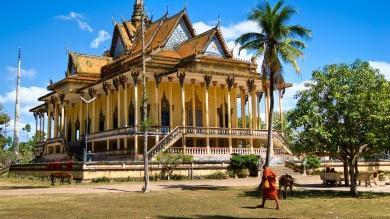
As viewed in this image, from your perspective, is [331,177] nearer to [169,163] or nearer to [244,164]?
[244,164]

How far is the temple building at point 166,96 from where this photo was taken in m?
39.2

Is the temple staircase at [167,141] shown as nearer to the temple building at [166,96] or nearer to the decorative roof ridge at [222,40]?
the temple building at [166,96]

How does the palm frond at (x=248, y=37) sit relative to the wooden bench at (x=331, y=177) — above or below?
above

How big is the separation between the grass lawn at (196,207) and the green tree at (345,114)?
2.08m

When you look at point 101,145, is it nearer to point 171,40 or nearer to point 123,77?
point 123,77

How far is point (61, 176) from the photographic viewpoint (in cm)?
2797

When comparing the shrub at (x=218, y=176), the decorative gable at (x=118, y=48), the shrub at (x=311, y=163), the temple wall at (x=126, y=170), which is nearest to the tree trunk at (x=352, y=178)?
the shrub at (x=218, y=176)

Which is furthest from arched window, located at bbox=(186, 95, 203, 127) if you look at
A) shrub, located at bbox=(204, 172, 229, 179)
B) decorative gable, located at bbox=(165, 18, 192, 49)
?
shrub, located at bbox=(204, 172, 229, 179)

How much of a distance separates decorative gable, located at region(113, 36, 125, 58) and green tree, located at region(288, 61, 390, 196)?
34.7 metres

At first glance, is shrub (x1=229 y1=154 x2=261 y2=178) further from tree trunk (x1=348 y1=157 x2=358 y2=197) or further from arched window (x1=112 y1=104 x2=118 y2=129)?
arched window (x1=112 y1=104 x2=118 y2=129)

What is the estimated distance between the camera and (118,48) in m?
54.2

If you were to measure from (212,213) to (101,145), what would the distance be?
34098mm

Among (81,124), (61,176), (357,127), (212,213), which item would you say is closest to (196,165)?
(61,176)

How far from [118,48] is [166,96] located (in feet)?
43.0
